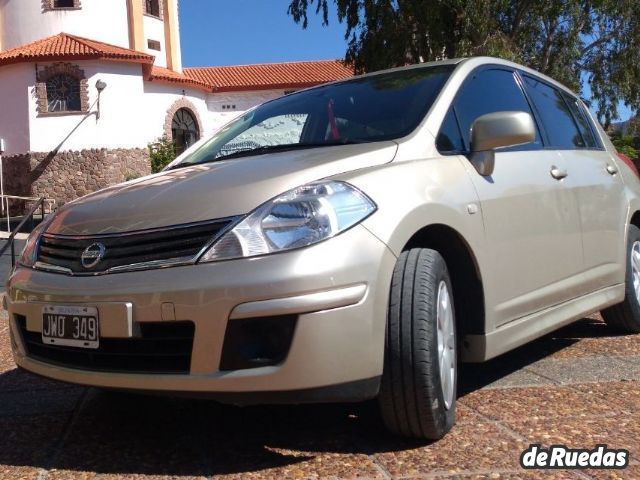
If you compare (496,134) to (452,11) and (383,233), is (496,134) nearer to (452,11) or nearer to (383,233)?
(383,233)

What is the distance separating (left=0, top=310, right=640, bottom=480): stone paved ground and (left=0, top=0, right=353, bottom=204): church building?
65.8 feet

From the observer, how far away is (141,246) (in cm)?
258

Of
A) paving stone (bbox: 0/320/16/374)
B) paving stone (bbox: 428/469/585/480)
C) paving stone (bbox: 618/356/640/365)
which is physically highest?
paving stone (bbox: 428/469/585/480)

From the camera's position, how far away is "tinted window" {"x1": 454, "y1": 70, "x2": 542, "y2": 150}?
3426 millimetres

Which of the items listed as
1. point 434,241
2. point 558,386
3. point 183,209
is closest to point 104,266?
point 183,209

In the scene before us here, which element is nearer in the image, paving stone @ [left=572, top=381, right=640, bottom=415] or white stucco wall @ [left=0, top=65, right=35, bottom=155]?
paving stone @ [left=572, top=381, right=640, bottom=415]

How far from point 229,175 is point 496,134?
1178mm

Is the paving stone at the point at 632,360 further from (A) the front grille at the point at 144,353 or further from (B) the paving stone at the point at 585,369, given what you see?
(A) the front grille at the point at 144,353

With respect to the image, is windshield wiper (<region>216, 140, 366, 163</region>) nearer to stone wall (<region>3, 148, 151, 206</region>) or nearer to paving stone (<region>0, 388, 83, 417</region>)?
paving stone (<region>0, 388, 83, 417</region>)

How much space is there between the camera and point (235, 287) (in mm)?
2371

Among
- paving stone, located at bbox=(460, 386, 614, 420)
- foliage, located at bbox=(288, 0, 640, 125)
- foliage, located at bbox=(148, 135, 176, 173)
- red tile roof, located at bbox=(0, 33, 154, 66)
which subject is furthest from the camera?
foliage, located at bbox=(148, 135, 176, 173)

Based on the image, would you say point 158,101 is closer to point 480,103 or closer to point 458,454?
point 480,103

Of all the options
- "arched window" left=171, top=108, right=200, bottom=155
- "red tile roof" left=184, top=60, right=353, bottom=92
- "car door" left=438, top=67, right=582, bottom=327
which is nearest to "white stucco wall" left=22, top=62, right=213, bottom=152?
"arched window" left=171, top=108, right=200, bottom=155

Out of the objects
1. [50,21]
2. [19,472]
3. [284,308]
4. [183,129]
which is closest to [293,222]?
[284,308]
